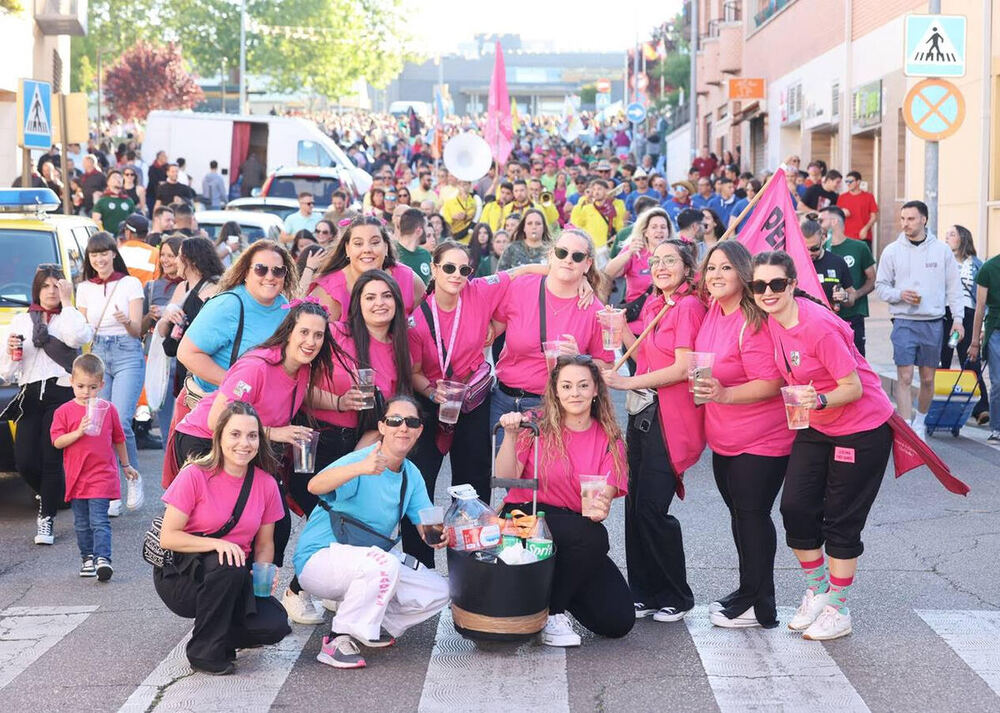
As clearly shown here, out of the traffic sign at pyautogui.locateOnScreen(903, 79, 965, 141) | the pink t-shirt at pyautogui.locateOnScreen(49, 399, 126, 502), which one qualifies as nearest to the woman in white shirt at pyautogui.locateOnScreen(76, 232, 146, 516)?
the pink t-shirt at pyautogui.locateOnScreen(49, 399, 126, 502)

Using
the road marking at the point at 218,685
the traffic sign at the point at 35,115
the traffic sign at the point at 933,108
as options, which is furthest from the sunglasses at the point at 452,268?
the traffic sign at the point at 35,115

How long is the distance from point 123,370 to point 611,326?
15.4ft

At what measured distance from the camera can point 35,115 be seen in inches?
637

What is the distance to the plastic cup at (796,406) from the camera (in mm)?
6391

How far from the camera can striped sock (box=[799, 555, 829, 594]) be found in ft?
22.6

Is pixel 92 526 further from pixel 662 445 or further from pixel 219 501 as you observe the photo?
pixel 662 445

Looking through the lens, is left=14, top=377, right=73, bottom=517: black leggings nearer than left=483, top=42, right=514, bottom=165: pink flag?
Yes

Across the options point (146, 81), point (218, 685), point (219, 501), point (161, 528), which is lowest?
point (218, 685)

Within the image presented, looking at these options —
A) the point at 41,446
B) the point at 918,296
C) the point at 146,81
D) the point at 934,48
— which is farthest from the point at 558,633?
the point at 146,81

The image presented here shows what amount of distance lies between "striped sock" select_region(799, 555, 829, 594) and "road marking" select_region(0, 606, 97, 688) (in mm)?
3440

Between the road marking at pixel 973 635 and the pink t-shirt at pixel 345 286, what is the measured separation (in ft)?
9.61

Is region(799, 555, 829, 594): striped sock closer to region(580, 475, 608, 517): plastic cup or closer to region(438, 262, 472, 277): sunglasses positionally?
region(580, 475, 608, 517): plastic cup

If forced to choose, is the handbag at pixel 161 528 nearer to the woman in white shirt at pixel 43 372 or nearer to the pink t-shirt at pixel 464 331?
the pink t-shirt at pixel 464 331

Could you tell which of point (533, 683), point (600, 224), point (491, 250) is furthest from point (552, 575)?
point (600, 224)
